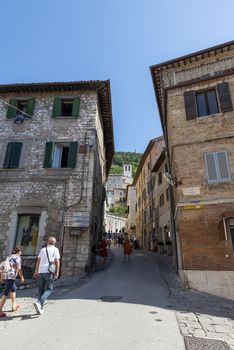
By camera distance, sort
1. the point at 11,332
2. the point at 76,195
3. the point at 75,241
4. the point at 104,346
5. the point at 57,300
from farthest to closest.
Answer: the point at 76,195 < the point at 75,241 < the point at 57,300 < the point at 11,332 < the point at 104,346

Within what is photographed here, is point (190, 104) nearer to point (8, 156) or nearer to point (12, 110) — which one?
point (8, 156)

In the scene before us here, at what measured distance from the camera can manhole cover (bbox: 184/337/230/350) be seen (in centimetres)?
412

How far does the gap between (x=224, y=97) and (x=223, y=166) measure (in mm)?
3373

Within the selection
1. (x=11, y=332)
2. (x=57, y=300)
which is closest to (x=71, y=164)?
(x=57, y=300)

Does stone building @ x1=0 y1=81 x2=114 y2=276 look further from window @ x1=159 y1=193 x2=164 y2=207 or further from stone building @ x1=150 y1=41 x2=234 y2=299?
window @ x1=159 y1=193 x2=164 y2=207

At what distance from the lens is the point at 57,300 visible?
7.03 m

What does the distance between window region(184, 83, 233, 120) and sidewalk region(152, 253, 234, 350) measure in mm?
7422

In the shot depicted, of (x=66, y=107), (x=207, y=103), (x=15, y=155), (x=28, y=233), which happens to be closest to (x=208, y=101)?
(x=207, y=103)

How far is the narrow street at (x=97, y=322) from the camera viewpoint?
4.12 meters

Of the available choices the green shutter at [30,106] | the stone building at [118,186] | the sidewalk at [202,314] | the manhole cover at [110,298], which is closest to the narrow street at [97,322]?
the manhole cover at [110,298]

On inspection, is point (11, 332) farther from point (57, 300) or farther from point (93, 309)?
point (57, 300)

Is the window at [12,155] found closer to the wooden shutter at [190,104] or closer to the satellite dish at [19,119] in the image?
the satellite dish at [19,119]

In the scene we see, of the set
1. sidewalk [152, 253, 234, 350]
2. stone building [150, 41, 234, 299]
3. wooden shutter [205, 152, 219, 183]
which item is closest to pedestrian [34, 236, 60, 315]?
sidewalk [152, 253, 234, 350]

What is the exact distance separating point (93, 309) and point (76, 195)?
6763 millimetres
